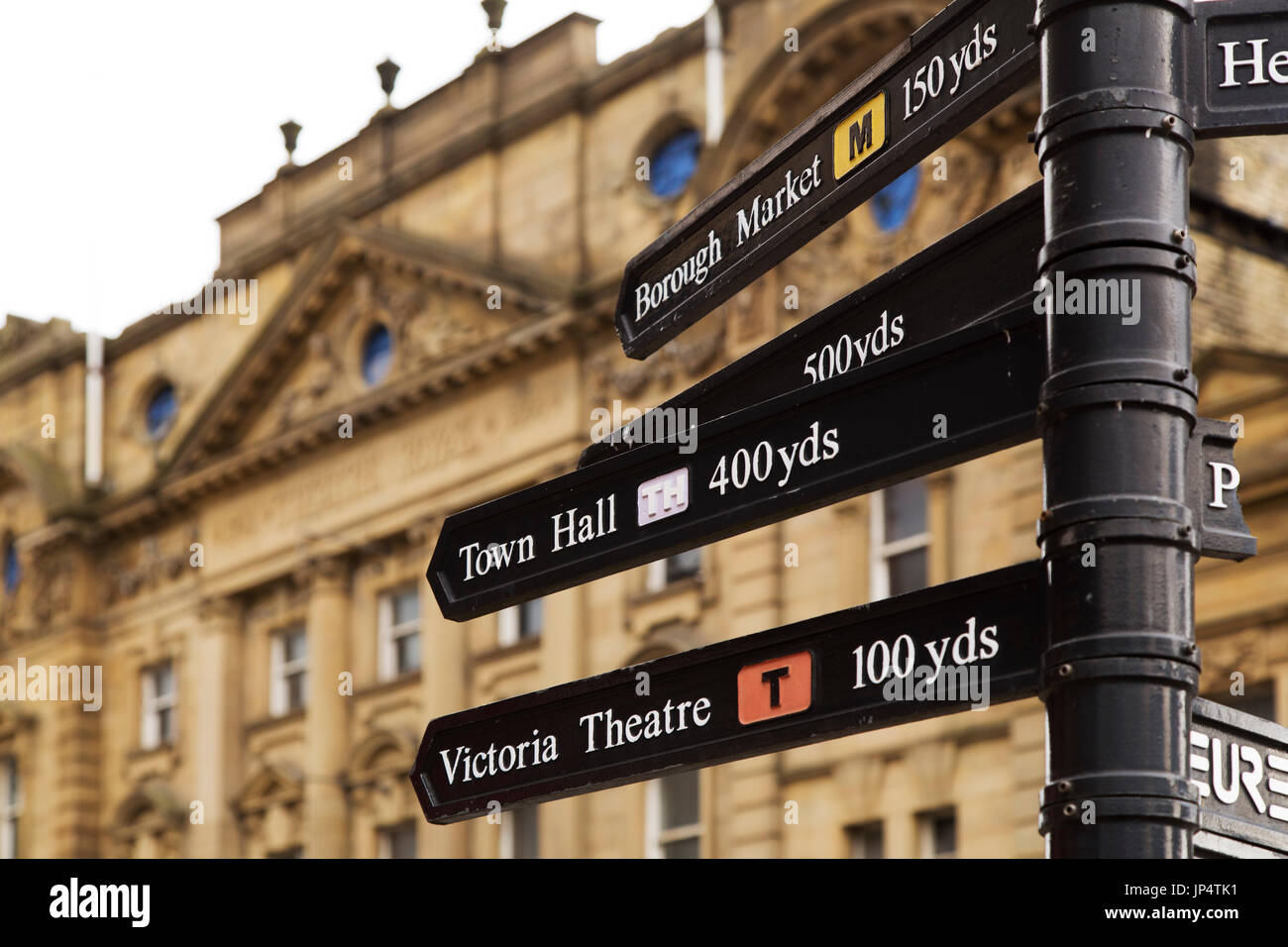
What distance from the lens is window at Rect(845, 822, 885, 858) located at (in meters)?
23.6

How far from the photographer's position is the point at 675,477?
517 centimetres

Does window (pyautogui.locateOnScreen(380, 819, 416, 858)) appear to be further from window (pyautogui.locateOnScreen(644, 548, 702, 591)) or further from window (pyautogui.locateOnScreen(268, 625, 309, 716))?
window (pyautogui.locateOnScreen(644, 548, 702, 591))

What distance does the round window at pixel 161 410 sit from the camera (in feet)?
119

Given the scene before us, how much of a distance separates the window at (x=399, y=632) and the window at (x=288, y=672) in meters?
1.92

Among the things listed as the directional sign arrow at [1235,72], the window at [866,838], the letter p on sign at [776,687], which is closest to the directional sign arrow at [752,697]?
the letter p on sign at [776,687]

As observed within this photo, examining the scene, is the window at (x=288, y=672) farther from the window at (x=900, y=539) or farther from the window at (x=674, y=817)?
the window at (x=900, y=539)

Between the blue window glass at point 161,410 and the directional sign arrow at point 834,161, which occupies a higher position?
the blue window glass at point 161,410

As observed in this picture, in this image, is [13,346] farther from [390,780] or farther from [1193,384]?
[1193,384]

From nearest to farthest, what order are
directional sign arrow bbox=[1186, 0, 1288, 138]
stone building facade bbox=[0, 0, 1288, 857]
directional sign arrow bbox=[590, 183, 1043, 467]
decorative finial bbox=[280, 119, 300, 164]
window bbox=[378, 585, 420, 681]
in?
1. directional sign arrow bbox=[1186, 0, 1288, 138]
2. directional sign arrow bbox=[590, 183, 1043, 467]
3. stone building facade bbox=[0, 0, 1288, 857]
4. window bbox=[378, 585, 420, 681]
5. decorative finial bbox=[280, 119, 300, 164]

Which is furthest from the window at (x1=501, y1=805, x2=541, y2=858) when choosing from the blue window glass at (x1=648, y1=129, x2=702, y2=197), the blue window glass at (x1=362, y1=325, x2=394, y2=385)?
the blue window glass at (x1=648, y1=129, x2=702, y2=197)

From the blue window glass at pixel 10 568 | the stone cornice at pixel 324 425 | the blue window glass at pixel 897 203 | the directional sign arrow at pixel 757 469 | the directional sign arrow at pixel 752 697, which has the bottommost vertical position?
the directional sign arrow at pixel 752 697

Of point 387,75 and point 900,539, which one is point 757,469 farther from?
point 387,75

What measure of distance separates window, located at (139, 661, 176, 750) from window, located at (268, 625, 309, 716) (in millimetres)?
2644
